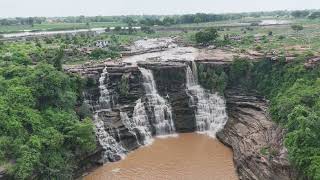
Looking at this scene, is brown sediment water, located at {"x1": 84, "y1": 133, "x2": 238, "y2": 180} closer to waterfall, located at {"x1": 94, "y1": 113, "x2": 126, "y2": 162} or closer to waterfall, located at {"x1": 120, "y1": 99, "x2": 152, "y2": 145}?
waterfall, located at {"x1": 94, "y1": 113, "x2": 126, "y2": 162}

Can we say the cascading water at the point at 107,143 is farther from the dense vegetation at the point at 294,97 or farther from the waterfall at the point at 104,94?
the dense vegetation at the point at 294,97

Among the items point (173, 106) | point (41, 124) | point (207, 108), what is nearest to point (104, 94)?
point (173, 106)

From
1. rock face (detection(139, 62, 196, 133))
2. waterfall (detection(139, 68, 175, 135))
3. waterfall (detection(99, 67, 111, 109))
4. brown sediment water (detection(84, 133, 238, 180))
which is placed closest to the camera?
brown sediment water (detection(84, 133, 238, 180))

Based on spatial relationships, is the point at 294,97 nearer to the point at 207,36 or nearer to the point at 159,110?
the point at 159,110

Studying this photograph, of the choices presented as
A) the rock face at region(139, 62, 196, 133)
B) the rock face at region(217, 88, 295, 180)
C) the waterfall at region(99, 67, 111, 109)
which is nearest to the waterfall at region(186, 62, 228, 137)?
the rock face at region(139, 62, 196, 133)

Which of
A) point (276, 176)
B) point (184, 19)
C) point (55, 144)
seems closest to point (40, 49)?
point (55, 144)

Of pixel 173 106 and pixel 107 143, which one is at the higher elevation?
pixel 173 106
